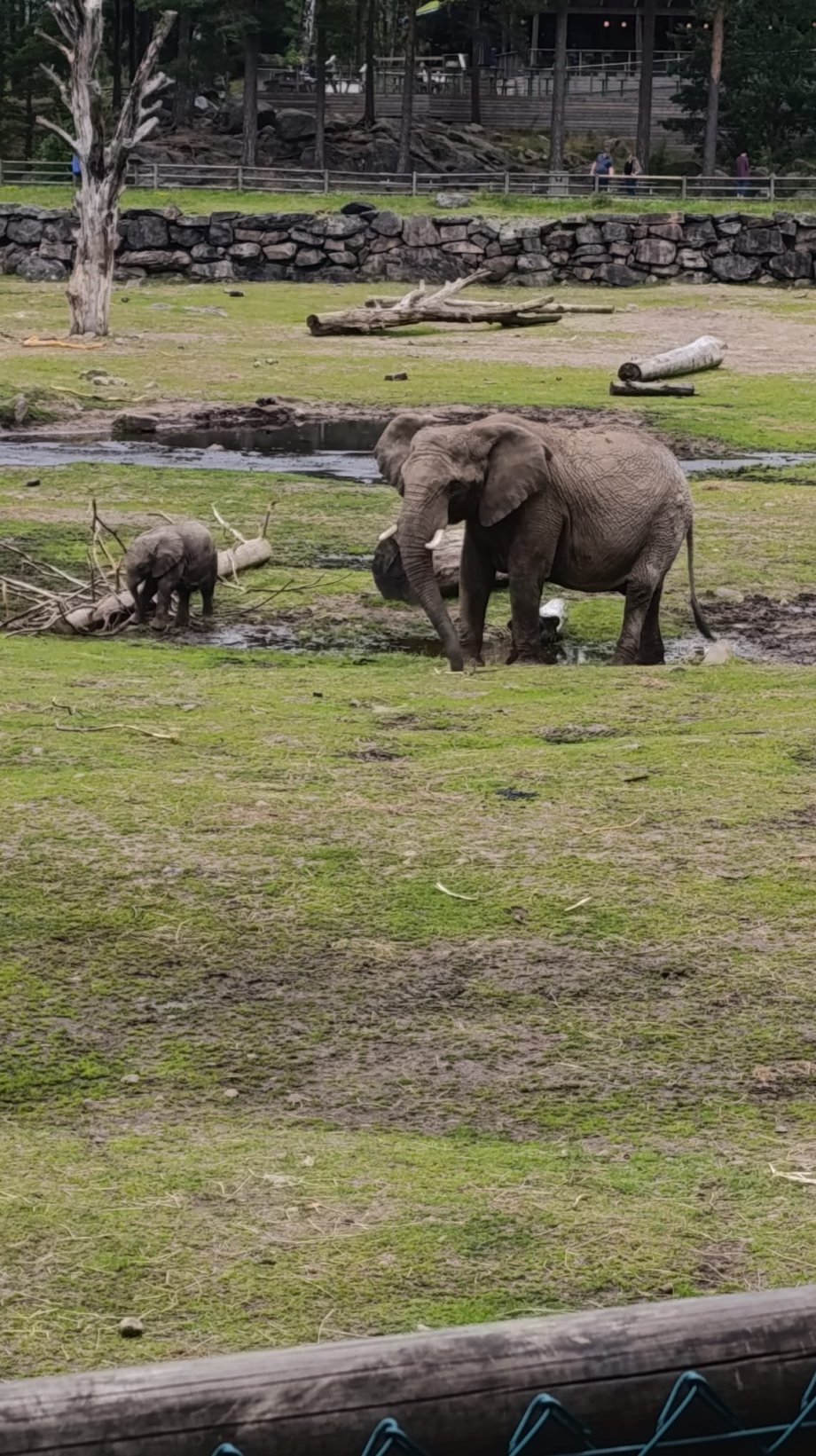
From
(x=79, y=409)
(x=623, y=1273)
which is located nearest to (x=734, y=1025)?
(x=623, y=1273)

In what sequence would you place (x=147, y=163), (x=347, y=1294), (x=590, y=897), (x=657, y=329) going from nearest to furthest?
(x=347, y=1294) < (x=590, y=897) < (x=657, y=329) < (x=147, y=163)

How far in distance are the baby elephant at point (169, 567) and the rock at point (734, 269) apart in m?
31.0

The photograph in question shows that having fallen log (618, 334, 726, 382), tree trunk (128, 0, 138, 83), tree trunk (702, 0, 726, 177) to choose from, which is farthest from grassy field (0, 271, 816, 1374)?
tree trunk (128, 0, 138, 83)

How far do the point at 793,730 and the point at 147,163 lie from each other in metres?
44.6

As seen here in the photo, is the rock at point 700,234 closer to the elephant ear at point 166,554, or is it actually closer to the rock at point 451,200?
the rock at point 451,200

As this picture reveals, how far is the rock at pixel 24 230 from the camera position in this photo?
42.1 m

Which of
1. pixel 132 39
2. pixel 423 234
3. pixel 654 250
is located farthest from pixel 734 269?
pixel 132 39

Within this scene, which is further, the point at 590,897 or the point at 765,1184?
the point at 590,897

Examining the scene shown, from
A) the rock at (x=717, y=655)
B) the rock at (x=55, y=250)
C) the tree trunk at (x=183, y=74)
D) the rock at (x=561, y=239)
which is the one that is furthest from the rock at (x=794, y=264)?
the rock at (x=717, y=655)

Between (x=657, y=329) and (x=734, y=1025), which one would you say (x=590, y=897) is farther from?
(x=657, y=329)

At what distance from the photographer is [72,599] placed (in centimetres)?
1402

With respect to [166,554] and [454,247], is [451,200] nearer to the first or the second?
[454,247]

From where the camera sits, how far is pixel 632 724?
1025 centimetres

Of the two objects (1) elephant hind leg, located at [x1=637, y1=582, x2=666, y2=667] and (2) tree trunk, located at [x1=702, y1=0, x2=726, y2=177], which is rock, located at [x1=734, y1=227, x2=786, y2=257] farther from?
(1) elephant hind leg, located at [x1=637, y1=582, x2=666, y2=667]
